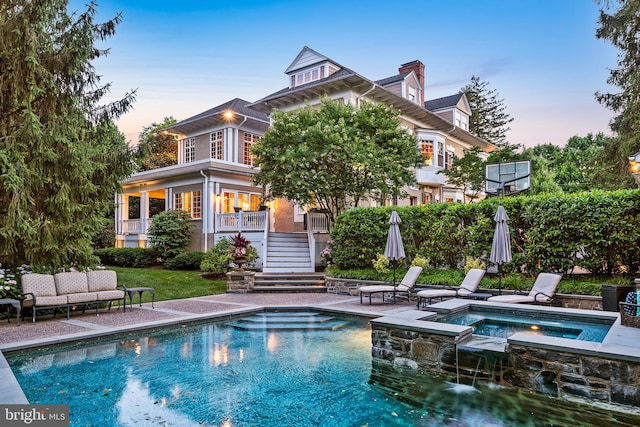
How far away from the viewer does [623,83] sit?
55.4ft

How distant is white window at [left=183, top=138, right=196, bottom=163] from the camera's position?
25125 mm

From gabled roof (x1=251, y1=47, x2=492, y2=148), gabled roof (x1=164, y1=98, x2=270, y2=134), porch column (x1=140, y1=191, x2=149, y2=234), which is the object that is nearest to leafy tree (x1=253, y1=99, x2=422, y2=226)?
gabled roof (x1=251, y1=47, x2=492, y2=148)

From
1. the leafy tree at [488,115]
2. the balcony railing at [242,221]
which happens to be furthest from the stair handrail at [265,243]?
the leafy tree at [488,115]

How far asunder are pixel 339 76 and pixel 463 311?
13.7 m

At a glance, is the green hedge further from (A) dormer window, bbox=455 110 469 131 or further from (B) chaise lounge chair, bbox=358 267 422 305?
(A) dormer window, bbox=455 110 469 131

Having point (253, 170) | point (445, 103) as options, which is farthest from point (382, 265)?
point (445, 103)

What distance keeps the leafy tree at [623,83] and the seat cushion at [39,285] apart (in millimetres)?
18892

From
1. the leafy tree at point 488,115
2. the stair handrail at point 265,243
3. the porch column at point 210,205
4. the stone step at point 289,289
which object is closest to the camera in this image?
the stone step at point 289,289

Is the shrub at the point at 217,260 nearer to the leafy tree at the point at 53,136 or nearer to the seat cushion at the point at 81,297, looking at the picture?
the leafy tree at the point at 53,136

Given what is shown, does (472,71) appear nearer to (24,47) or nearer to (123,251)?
(123,251)

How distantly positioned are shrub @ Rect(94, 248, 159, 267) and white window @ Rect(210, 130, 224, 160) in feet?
20.7

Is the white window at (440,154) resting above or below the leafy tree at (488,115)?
below

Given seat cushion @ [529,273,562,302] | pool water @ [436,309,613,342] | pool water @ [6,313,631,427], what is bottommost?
pool water @ [6,313,631,427]

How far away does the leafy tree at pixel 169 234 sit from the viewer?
2006cm
